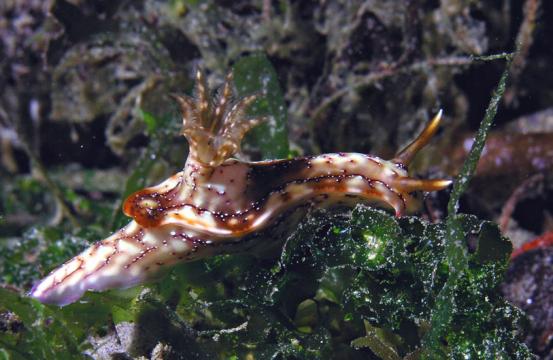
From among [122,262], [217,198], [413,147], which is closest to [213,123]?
[217,198]

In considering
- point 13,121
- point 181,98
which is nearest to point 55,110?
point 13,121

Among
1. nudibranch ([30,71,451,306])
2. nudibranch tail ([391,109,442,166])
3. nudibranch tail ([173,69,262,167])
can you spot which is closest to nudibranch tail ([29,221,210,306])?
nudibranch ([30,71,451,306])

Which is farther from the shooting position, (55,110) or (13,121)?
(55,110)

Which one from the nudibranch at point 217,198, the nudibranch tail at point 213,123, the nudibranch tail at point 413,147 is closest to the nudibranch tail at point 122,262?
the nudibranch at point 217,198

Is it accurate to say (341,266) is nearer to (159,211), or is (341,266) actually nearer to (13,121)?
(159,211)

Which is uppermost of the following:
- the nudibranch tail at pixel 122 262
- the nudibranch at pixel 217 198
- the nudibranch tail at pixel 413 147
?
the nudibranch tail at pixel 413 147

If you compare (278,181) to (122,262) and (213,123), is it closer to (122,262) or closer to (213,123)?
(213,123)

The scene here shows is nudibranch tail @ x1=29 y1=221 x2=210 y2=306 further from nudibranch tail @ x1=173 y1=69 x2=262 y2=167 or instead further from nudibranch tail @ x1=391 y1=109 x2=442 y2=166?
nudibranch tail @ x1=391 y1=109 x2=442 y2=166

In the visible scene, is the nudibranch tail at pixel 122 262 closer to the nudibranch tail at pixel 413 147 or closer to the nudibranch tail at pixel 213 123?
the nudibranch tail at pixel 213 123
